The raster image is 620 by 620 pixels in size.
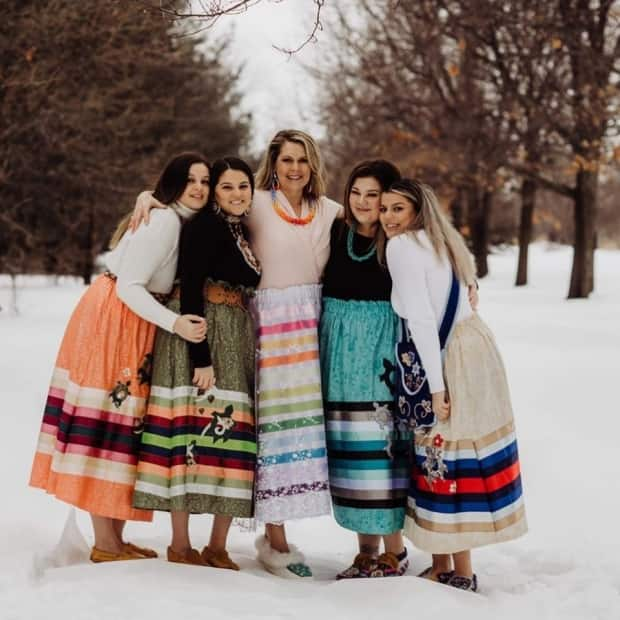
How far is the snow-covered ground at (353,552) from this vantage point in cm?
311

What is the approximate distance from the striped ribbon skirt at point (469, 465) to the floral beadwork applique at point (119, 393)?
4.10 ft

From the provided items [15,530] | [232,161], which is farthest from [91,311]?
[15,530]

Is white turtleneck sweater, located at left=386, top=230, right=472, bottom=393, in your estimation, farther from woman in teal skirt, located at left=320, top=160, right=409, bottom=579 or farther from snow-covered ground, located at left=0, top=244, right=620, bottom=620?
snow-covered ground, located at left=0, top=244, right=620, bottom=620

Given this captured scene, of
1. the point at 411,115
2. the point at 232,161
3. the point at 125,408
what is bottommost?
the point at 125,408

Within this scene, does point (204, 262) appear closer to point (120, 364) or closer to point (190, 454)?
point (120, 364)

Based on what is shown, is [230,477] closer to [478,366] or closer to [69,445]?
[69,445]

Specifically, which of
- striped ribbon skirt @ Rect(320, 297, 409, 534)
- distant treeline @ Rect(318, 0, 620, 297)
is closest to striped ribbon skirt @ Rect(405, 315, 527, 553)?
striped ribbon skirt @ Rect(320, 297, 409, 534)

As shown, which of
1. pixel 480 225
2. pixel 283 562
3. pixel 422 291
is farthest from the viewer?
pixel 480 225

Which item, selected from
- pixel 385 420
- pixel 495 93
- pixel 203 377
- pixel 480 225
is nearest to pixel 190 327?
pixel 203 377

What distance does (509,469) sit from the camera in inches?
137

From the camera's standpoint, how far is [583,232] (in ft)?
50.5

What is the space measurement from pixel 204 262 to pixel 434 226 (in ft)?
3.18

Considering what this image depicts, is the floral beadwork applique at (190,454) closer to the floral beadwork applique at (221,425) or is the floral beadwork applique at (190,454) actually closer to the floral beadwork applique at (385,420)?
the floral beadwork applique at (221,425)

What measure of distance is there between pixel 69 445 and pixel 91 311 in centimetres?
58
